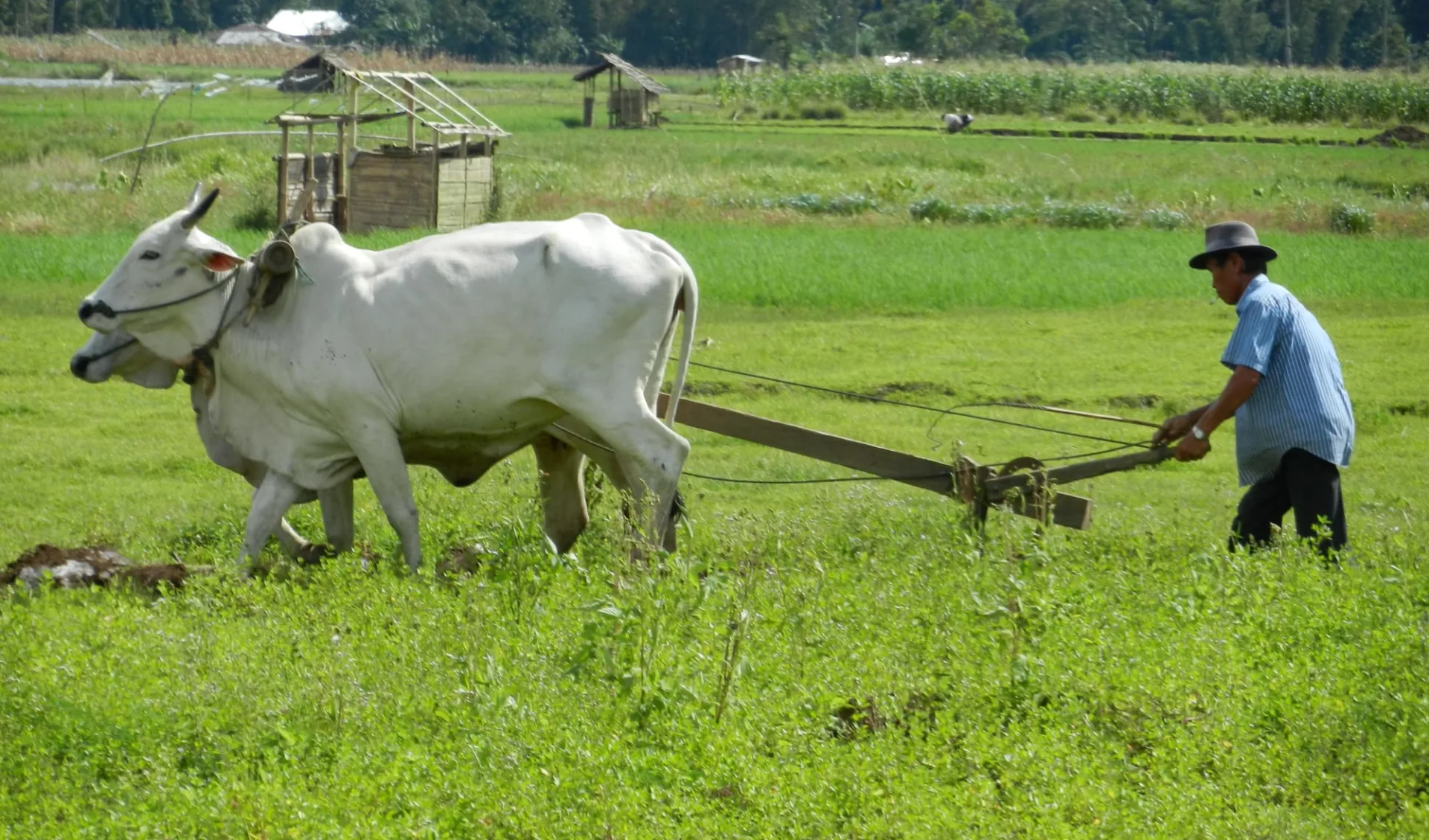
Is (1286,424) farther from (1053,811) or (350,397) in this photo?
(350,397)

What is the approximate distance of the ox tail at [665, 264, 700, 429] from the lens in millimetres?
7129

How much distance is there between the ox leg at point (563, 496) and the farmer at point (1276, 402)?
2.55 metres

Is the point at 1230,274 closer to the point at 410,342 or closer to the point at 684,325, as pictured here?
the point at 684,325

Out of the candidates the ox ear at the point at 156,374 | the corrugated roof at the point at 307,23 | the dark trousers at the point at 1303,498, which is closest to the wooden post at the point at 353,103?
the ox ear at the point at 156,374

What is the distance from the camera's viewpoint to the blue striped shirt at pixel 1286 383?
6516 mm

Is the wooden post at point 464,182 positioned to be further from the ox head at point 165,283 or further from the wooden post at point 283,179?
the ox head at point 165,283

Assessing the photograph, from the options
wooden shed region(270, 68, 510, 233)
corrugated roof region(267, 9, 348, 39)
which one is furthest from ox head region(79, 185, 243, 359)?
corrugated roof region(267, 9, 348, 39)

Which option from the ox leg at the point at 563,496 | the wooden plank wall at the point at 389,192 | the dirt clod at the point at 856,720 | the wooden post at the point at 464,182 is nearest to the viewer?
the dirt clod at the point at 856,720

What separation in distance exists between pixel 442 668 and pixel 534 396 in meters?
1.86

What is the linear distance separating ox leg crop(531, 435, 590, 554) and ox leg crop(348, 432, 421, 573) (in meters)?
0.93

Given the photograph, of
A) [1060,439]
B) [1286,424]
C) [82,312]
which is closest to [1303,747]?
[1286,424]

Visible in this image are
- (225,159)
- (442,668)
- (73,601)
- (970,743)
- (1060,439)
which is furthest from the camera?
(225,159)

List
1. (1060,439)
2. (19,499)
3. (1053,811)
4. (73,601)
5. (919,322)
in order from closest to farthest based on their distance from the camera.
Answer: (1053,811) < (73,601) < (19,499) < (1060,439) < (919,322)

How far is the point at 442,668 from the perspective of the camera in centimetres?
517
